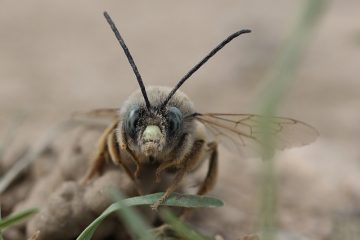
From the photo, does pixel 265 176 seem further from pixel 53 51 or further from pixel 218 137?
pixel 53 51

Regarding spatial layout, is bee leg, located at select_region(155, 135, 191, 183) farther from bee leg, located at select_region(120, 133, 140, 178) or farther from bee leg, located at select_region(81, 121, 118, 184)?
bee leg, located at select_region(81, 121, 118, 184)

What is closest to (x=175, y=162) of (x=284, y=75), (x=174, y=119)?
(x=174, y=119)

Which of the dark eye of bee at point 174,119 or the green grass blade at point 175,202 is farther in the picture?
the dark eye of bee at point 174,119

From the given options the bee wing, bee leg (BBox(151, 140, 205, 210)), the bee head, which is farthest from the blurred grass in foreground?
the bee wing

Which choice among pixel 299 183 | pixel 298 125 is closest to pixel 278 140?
pixel 298 125

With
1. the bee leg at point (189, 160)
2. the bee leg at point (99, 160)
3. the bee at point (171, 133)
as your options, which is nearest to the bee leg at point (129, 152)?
the bee at point (171, 133)

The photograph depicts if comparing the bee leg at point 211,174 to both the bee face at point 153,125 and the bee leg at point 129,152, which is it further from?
the bee leg at point 129,152
